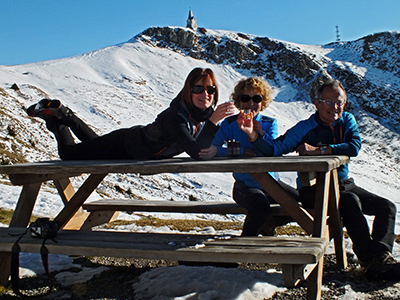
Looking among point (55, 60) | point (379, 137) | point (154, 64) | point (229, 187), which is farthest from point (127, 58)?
point (229, 187)

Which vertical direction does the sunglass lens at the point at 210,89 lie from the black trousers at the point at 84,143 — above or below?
above

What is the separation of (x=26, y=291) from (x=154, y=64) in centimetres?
5862

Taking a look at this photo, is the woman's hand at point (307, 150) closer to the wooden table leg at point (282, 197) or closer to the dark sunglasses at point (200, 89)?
the wooden table leg at point (282, 197)

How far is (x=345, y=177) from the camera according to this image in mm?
4082

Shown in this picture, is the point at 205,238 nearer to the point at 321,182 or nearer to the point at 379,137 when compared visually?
the point at 321,182

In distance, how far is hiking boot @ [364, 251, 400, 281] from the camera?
333 centimetres

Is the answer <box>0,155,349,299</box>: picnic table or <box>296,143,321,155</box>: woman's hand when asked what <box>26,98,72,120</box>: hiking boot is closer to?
<box>0,155,349,299</box>: picnic table

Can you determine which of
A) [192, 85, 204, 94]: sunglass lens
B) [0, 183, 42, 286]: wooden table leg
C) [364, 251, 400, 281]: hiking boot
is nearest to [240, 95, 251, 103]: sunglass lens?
[192, 85, 204, 94]: sunglass lens

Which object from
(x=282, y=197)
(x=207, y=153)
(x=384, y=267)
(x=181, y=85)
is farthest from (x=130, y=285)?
(x=181, y=85)

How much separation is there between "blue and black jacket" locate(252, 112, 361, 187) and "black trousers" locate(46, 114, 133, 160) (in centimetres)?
163

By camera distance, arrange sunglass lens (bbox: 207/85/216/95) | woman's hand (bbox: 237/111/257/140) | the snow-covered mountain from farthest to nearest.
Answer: the snow-covered mountain, sunglass lens (bbox: 207/85/216/95), woman's hand (bbox: 237/111/257/140)

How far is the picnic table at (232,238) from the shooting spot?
2.88 metres

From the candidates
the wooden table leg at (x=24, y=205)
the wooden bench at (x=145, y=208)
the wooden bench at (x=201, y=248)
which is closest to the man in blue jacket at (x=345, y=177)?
the wooden bench at (x=201, y=248)

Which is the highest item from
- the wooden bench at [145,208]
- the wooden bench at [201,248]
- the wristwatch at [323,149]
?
the wristwatch at [323,149]
